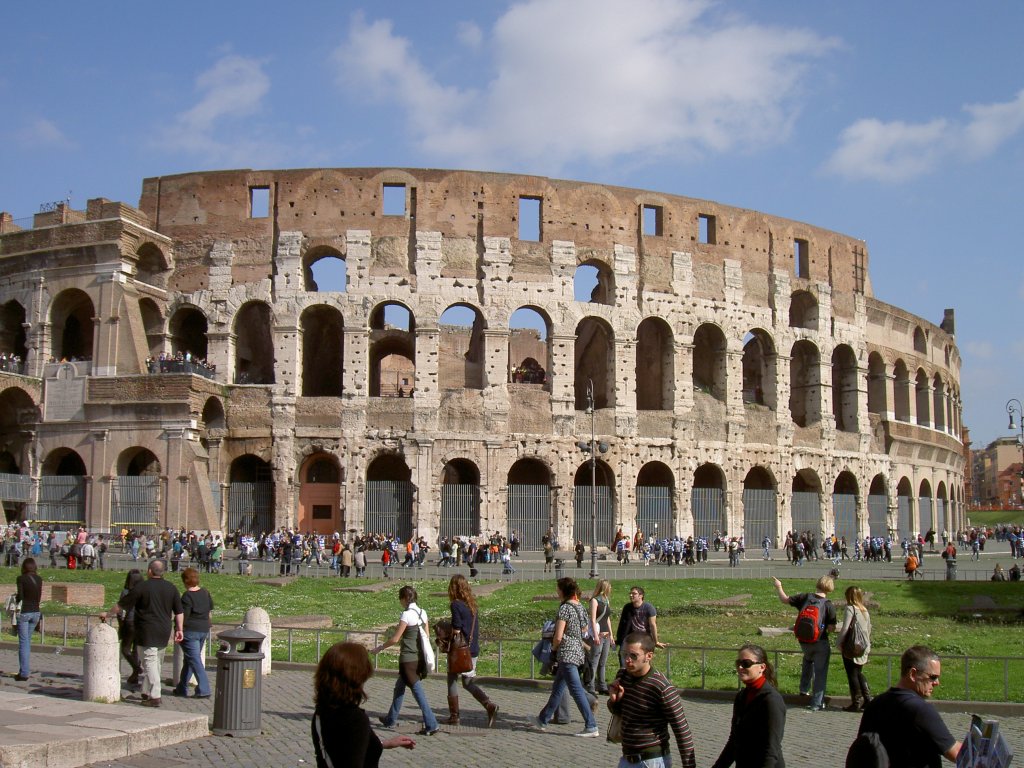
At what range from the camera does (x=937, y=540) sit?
45.7 meters

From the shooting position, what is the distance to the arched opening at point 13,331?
34.9 m

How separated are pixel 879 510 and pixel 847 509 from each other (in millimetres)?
2440

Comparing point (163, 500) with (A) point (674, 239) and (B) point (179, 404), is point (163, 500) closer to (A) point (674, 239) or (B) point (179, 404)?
(B) point (179, 404)

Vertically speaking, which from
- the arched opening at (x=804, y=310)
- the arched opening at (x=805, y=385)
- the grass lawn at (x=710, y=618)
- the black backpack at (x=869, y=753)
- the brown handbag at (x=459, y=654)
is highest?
the arched opening at (x=804, y=310)

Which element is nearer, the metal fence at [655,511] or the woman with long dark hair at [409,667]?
the woman with long dark hair at [409,667]

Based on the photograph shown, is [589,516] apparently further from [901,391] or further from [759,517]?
[901,391]

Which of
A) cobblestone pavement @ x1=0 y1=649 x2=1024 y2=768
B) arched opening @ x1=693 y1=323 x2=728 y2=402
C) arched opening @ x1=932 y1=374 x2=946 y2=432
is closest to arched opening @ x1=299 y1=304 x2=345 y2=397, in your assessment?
arched opening @ x1=693 y1=323 x2=728 y2=402

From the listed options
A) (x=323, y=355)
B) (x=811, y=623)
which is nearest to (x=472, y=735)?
(x=811, y=623)

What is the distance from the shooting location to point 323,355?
3800cm

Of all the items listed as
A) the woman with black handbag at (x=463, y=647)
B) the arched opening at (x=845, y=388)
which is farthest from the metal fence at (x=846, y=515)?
the woman with black handbag at (x=463, y=647)

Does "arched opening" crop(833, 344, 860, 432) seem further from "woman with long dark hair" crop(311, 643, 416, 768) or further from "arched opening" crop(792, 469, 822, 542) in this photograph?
"woman with long dark hair" crop(311, 643, 416, 768)

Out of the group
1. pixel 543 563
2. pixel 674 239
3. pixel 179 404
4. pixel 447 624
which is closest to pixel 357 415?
pixel 179 404

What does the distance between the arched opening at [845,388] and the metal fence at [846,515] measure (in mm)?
2808

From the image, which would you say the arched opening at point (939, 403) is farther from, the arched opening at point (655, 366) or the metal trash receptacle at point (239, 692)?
the metal trash receptacle at point (239, 692)
